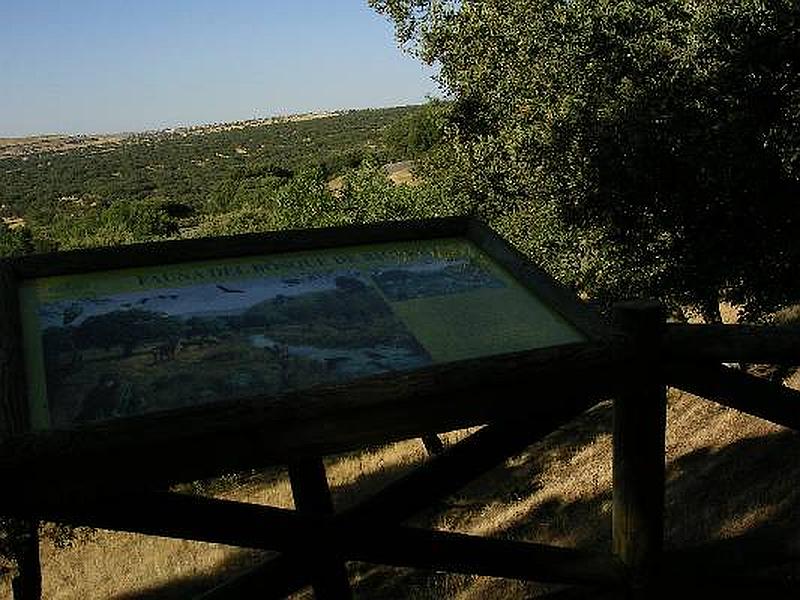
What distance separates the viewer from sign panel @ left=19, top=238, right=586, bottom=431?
304cm

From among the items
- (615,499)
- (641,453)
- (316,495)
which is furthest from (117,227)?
(641,453)

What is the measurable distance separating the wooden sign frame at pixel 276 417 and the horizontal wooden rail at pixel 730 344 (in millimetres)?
354

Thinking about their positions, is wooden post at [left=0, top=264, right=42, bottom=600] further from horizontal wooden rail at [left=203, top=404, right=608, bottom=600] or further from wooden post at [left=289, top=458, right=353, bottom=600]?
wooden post at [left=289, top=458, right=353, bottom=600]

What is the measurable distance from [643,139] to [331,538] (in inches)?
314

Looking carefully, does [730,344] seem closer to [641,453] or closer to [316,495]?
[641,453]

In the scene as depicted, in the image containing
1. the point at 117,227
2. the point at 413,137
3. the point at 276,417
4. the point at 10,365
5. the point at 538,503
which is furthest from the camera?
the point at 413,137

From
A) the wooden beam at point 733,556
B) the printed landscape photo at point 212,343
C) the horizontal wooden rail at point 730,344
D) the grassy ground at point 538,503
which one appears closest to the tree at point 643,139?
the grassy ground at point 538,503

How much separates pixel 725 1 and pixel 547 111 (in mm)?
2702

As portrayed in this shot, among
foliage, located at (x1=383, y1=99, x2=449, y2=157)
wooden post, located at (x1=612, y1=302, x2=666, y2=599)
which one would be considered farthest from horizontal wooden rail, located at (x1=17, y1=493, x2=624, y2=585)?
foliage, located at (x1=383, y1=99, x2=449, y2=157)

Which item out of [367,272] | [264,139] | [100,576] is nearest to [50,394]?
[367,272]

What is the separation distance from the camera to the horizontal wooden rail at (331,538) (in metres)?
2.97

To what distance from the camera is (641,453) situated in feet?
11.7

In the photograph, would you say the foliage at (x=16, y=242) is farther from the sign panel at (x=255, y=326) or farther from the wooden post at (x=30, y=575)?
the sign panel at (x=255, y=326)

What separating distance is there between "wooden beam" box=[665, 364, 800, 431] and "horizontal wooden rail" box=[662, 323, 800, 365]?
0.08 m
